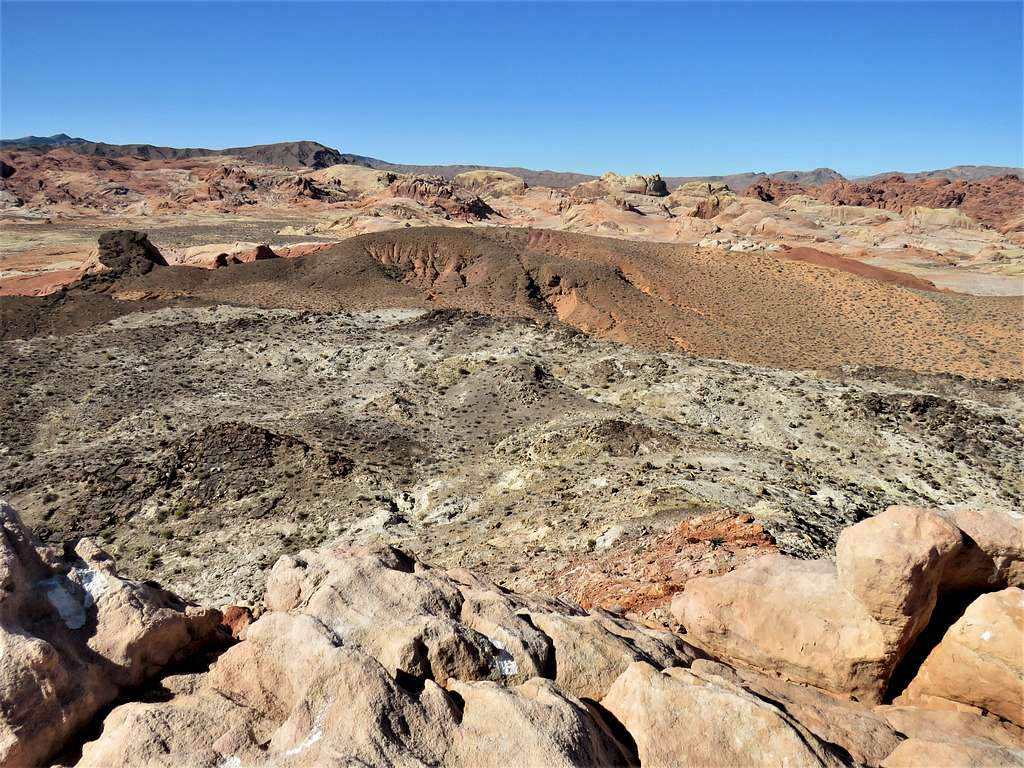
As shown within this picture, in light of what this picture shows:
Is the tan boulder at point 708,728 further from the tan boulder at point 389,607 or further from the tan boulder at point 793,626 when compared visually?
the tan boulder at point 793,626

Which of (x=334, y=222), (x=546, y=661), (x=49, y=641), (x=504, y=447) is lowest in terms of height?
(x=504, y=447)

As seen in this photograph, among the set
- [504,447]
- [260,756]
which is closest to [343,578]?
[260,756]

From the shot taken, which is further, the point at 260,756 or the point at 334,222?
the point at 334,222

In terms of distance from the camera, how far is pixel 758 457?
14758 mm

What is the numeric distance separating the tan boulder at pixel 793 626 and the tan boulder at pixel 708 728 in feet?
5.37

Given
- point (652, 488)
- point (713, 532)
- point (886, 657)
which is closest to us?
point (886, 657)

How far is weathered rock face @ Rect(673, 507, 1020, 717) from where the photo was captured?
232 inches

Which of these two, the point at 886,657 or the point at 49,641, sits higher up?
the point at 49,641

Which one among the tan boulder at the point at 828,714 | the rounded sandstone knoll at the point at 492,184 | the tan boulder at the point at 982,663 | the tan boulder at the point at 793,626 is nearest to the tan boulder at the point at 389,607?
the tan boulder at the point at 828,714

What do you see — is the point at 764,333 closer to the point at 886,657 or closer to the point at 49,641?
the point at 886,657

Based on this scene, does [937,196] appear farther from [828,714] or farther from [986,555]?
[828,714]

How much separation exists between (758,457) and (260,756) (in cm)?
1282

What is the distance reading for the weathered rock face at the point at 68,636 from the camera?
4.37 m

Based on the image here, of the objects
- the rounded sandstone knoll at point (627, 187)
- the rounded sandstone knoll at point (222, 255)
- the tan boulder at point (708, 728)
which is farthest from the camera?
the rounded sandstone knoll at point (627, 187)
